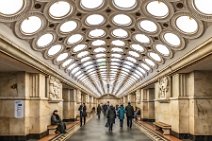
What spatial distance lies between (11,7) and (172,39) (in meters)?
7.89

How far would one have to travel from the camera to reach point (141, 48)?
20.5 m

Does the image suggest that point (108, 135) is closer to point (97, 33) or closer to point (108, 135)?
point (108, 135)

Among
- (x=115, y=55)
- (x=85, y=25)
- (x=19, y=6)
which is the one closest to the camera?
(x=19, y=6)

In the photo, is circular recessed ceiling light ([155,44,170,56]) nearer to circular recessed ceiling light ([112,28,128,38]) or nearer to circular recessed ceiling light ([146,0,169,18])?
circular recessed ceiling light ([112,28,128,38])

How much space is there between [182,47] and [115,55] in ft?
33.9

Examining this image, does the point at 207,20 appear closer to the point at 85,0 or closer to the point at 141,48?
the point at 85,0

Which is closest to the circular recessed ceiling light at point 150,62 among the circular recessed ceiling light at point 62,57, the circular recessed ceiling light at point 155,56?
the circular recessed ceiling light at point 155,56

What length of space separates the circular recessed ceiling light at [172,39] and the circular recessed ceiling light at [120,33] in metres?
2.40

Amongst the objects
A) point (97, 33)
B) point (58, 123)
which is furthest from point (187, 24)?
point (58, 123)

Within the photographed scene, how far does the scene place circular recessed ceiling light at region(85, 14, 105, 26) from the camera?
15.4m

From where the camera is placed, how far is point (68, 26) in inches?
617

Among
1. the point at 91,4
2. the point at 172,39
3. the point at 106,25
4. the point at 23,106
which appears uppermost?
the point at 91,4

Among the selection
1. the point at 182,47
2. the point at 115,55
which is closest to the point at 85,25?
the point at 182,47

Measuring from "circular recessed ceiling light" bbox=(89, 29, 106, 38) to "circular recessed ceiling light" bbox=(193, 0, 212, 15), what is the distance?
718cm
